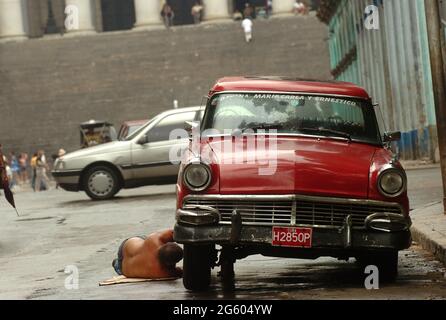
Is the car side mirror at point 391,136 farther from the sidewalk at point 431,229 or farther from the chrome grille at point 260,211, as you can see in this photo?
the chrome grille at point 260,211

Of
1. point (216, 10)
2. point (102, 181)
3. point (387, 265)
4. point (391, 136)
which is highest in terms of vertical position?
point (216, 10)

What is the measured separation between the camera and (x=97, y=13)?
8000 cm

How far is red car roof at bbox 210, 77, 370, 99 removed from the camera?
11.7 metres

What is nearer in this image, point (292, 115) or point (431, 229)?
point (292, 115)

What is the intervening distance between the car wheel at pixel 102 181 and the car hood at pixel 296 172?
52.6 feet

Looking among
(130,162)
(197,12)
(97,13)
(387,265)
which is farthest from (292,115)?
(97,13)

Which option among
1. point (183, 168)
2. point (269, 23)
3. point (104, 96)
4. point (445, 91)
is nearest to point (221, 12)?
point (269, 23)

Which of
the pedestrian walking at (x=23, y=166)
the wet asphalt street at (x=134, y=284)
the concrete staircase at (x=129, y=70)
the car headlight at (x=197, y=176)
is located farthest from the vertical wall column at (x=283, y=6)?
the car headlight at (x=197, y=176)

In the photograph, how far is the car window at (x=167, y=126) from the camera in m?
26.2

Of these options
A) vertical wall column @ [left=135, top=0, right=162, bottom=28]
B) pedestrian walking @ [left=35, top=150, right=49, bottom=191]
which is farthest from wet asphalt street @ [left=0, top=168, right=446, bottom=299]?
vertical wall column @ [left=135, top=0, right=162, bottom=28]

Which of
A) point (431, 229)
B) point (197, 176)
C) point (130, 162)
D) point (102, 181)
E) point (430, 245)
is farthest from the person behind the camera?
point (102, 181)

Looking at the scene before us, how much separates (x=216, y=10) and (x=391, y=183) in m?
56.9

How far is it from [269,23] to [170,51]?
14.4 ft

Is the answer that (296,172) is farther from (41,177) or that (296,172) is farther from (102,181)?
(41,177)
